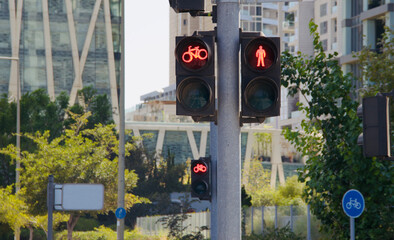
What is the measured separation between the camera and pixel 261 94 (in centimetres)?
669

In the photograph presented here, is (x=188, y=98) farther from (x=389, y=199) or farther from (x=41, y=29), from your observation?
(x=41, y=29)

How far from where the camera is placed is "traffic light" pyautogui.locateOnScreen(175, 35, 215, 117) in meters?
6.63

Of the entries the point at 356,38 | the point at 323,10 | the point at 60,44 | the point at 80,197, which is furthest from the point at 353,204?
the point at 323,10

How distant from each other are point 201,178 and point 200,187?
15 centimetres

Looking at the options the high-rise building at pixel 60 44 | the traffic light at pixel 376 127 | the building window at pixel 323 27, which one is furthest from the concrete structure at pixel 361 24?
the building window at pixel 323 27

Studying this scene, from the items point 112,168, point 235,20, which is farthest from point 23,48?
point 235,20

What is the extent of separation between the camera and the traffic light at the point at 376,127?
8164mm

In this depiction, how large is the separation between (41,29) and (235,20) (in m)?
67.2

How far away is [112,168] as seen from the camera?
38.1 m

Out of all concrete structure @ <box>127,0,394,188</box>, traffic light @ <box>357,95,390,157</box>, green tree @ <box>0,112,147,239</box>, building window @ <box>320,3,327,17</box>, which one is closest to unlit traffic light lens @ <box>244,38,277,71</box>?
traffic light @ <box>357,95,390,157</box>

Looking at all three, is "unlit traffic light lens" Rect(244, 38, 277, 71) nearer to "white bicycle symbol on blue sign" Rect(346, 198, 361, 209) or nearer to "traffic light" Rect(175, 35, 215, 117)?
"traffic light" Rect(175, 35, 215, 117)

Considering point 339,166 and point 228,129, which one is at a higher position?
point 228,129

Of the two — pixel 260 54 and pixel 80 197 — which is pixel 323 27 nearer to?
pixel 80 197

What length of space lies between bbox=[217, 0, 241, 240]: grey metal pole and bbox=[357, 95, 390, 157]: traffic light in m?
1.85
